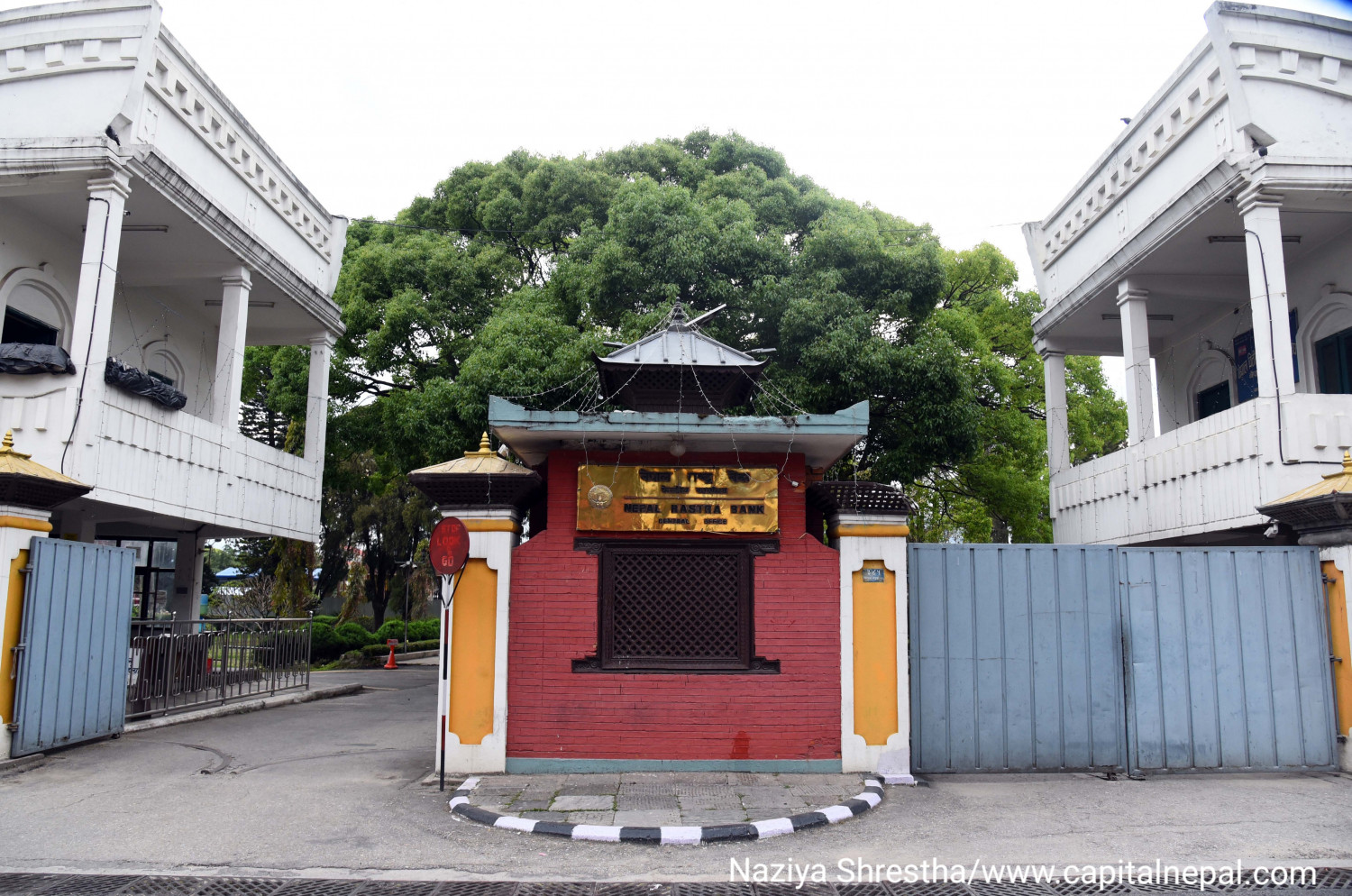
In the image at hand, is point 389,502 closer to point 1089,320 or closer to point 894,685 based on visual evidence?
point 1089,320

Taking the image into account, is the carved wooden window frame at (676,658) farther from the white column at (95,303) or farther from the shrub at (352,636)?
the shrub at (352,636)

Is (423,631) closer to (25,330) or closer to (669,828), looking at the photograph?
(25,330)

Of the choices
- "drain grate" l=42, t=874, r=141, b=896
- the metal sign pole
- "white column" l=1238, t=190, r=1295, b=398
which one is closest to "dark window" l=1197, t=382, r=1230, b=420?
"white column" l=1238, t=190, r=1295, b=398

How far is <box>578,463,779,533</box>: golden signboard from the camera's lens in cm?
932

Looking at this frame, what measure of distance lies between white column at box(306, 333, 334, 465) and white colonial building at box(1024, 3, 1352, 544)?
1411cm

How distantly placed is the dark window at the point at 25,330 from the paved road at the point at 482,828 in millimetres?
6687

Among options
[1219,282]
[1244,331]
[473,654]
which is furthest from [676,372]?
[1244,331]

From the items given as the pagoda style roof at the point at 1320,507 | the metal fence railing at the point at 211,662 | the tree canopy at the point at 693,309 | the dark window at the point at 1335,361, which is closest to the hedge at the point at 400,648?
the tree canopy at the point at 693,309

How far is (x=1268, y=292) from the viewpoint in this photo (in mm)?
11156

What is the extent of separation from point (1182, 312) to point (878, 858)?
13633 mm

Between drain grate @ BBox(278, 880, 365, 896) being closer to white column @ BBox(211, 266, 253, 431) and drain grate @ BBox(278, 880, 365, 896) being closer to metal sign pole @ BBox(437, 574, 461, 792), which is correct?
metal sign pole @ BBox(437, 574, 461, 792)

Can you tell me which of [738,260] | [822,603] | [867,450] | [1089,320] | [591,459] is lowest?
[822,603]

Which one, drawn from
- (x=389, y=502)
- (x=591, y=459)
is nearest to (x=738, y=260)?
(x=591, y=459)

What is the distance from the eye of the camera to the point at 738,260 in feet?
53.9
